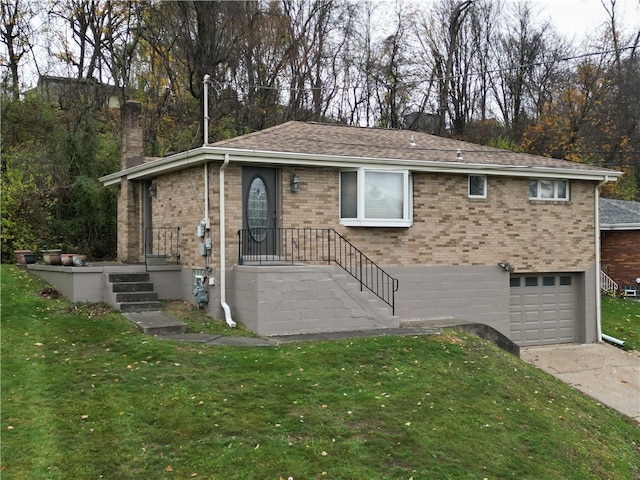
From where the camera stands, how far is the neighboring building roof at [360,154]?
1268 centimetres

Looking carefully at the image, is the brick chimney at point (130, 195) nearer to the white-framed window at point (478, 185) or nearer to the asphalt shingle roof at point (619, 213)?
the white-framed window at point (478, 185)

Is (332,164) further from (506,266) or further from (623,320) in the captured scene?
(623,320)

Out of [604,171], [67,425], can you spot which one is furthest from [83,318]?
[604,171]

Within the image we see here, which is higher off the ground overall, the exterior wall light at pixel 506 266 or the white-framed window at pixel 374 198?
the white-framed window at pixel 374 198

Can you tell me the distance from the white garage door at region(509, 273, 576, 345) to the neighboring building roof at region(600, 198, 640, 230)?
6.58m

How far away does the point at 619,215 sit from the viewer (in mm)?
22719

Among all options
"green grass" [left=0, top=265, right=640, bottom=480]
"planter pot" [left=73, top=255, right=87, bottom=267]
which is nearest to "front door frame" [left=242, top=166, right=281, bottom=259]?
"green grass" [left=0, top=265, right=640, bottom=480]

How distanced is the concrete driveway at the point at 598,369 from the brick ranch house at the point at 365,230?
2.23 ft

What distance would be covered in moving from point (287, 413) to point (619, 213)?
1941 cm

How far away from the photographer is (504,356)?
11.5 m

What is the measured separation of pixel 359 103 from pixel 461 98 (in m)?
5.76

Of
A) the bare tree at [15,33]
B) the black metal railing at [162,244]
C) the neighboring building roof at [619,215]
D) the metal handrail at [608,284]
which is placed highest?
the bare tree at [15,33]

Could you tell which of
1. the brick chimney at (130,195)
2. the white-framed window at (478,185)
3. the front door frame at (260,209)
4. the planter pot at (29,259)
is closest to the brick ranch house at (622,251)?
the white-framed window at (478,185)

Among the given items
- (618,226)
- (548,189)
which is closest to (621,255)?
(618,226)
